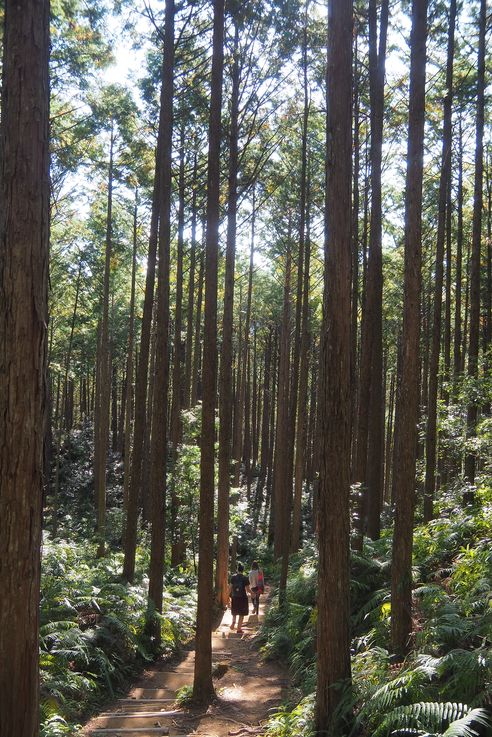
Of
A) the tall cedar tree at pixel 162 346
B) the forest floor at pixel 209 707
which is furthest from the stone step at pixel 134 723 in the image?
the tall cedar tree at pixel 162 346

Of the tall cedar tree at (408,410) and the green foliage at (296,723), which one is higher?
the tall cedar tree at (408,410)

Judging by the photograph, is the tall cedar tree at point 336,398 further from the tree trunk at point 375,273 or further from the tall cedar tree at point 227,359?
the tall cedar tree at point 227,359

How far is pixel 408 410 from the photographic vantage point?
21.5 ft

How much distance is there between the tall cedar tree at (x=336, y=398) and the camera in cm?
558

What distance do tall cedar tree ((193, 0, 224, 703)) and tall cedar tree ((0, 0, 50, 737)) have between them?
4.34 meters

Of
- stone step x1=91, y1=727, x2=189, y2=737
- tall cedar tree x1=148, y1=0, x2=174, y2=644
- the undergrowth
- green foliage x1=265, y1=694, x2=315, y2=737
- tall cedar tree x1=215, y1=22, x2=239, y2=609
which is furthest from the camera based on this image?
tall cedar tree x1=215, y1=22, x2=239, y2=609

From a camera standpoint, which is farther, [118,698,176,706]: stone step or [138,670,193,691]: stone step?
[138,670,193,691]: stone step

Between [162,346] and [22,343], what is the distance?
6.84 meters

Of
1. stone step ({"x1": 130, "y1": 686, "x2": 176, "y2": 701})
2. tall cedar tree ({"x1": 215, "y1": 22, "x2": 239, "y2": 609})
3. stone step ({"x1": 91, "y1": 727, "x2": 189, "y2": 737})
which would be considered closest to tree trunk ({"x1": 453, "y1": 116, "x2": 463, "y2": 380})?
tall cedar tree ({"x1": 215, "y1": 22, "x2": 239, "y2": 609})

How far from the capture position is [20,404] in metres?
4.17

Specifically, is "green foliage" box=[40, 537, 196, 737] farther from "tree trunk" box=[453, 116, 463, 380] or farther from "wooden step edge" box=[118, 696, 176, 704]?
"tree trunk" box=[453, 116, 463, 380]

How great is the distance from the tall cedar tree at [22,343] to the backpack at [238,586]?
9.96 metres

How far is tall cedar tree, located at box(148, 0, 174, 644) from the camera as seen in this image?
11.0 meters

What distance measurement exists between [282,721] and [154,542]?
5.23 m
